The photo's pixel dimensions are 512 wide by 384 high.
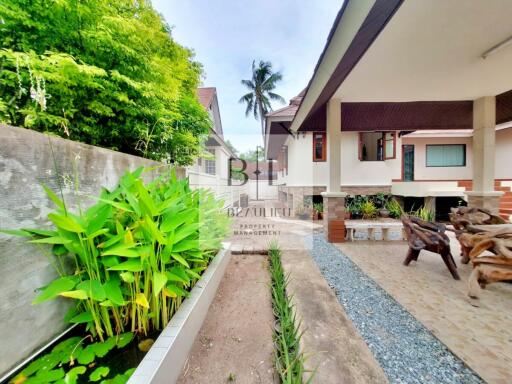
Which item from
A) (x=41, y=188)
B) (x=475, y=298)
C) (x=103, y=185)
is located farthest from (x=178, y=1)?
(x=475, y=298)

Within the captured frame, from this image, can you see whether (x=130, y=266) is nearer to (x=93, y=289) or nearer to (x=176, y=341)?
(x=93, y=289)

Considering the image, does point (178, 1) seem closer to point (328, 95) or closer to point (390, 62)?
point (328, 95)

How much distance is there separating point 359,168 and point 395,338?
18.7ft

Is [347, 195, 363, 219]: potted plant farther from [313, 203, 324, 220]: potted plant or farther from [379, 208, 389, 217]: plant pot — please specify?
[313, 203, 324, 220]: potted plant

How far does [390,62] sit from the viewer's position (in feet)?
9.00

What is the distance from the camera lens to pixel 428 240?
243 cm

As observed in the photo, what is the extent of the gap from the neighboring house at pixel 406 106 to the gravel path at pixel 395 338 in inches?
76.4

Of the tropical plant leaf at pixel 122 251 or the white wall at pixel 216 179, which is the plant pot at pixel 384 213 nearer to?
the white wall at pixel 216 179

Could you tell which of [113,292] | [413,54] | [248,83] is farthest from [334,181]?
[248,83]

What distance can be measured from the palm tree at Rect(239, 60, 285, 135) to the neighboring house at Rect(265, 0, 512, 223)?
416 inches

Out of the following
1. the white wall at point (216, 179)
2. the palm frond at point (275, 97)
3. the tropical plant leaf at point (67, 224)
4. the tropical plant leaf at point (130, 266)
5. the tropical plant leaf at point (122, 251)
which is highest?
the palm frond at point (275, 97)

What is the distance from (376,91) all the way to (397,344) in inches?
154

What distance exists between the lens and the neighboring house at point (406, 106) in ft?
7.03

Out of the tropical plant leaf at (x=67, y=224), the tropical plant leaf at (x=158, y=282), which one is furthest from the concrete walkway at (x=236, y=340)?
the tropical plant leaf at (x=67, y=224)
